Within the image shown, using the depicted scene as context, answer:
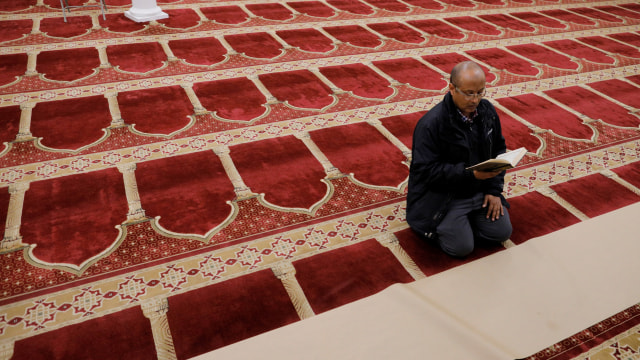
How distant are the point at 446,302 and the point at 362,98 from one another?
2.07 m

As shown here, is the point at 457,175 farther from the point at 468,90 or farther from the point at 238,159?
the point at 238,159

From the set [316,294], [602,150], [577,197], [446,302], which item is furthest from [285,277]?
[602,150]

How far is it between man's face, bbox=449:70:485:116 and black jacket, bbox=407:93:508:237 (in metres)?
0.06

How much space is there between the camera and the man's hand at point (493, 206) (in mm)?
2309

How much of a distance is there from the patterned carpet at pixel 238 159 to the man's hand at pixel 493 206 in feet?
0.81

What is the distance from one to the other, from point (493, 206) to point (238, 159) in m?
1.53

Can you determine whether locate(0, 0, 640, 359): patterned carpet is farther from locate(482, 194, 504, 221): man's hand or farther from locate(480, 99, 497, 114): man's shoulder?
locate(480, 99, 497, 114): man's shoulder

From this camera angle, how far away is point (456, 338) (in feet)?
6.23

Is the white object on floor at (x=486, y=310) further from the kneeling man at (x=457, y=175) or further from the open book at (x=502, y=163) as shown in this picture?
the open book at (x=502, y=163)

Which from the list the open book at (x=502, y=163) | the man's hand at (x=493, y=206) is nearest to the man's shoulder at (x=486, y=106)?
the open book at (x=502, y=163)

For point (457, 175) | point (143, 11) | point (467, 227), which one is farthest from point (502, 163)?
point (143, 11)

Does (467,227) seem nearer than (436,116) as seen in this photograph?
No

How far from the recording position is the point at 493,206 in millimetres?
2311

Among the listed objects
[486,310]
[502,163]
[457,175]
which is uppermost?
[502,163]
